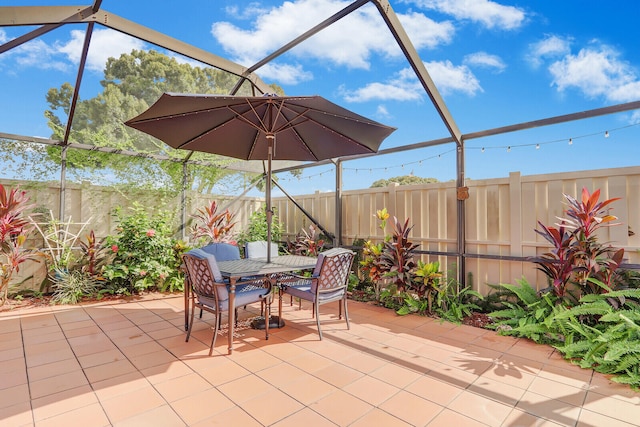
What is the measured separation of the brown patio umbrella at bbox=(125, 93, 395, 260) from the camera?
291cm

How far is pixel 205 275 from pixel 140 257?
110 inches

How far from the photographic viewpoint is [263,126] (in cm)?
356

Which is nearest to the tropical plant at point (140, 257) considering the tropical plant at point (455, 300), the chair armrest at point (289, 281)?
the chair armrest at point (289, 281)

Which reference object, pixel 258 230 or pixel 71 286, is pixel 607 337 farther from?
pixel 71 286

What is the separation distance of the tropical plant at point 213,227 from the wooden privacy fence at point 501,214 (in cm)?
251

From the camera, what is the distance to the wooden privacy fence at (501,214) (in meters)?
3.31

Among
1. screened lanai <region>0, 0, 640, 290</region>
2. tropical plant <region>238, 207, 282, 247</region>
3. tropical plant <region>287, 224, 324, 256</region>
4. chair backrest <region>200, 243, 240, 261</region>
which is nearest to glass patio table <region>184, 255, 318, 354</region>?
chair backrest <region>200, 243, 240, 261</region>

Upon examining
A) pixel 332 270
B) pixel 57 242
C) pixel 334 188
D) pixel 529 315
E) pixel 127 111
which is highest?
pixel 127 111

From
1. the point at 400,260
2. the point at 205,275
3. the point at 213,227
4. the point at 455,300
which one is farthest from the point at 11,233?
the point at 455,300

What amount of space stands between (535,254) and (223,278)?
345cm

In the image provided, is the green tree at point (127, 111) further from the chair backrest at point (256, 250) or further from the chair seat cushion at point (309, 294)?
the chair seat cushion at point (309, 294)

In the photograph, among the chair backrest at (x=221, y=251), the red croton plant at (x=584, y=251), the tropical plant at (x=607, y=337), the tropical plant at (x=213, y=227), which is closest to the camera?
the tropical plant at (x=607, y=337)

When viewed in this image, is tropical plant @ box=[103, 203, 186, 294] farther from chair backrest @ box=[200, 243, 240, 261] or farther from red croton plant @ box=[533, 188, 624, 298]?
red croton plant @ box=[533, 188, 624, 298]

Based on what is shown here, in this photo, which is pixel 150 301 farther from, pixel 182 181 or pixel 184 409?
pixel 184 409
